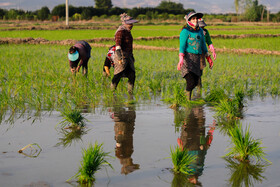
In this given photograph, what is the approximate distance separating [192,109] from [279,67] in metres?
6.90

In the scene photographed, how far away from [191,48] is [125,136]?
2.39 metres

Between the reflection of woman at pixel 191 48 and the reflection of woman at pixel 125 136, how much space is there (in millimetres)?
1102

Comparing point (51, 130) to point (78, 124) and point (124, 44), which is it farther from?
point (124, 44)

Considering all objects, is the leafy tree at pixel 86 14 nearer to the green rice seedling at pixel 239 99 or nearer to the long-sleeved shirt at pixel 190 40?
the long-sleeved shirt at pixel 190 40

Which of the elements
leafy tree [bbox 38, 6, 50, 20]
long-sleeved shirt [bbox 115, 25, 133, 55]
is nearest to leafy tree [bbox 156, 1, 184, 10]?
leafy tree [bbox 38, 6, 50, 20]

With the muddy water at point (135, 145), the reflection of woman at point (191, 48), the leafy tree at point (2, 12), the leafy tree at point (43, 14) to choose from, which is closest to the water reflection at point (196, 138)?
the muddy water at point (135, 145)

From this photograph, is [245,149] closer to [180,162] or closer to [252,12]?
[180,162]

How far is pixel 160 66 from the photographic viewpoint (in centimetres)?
1366

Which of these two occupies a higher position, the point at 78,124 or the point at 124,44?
the point at 124,44

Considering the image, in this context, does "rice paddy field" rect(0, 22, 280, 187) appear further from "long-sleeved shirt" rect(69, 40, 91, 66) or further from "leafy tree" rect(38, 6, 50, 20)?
"leafy tree" rect(38, 6, 50, 20)

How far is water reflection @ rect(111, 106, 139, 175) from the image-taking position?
4.19 metres

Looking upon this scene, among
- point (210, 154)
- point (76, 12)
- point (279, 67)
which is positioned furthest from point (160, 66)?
point (76, 12)

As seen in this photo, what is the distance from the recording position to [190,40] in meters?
7.04

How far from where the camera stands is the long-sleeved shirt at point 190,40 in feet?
23.0
